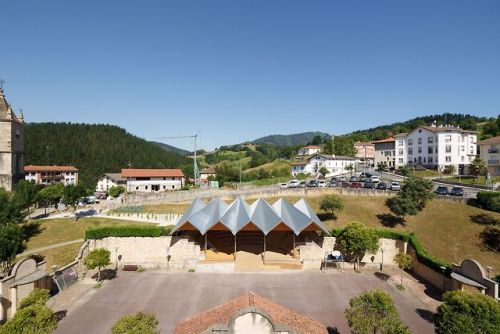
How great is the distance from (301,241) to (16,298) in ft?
84.2

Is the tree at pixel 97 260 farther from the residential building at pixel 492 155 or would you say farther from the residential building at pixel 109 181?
the residential building at pixel 492 155

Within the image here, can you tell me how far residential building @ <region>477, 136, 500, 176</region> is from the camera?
2500 inches

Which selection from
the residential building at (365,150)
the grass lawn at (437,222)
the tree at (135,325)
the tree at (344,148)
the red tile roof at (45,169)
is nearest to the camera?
the tree at (135,325)

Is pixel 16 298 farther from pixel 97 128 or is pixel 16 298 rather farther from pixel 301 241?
pixel 97 128

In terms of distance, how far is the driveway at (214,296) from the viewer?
20375 millimetres

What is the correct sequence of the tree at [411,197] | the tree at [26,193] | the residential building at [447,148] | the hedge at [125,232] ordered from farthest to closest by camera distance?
the residential building at [447,148] < the tree at [26,193] < the tree at [411,197] < the hedge at [125,232]

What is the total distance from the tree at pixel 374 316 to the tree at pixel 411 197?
2776cm

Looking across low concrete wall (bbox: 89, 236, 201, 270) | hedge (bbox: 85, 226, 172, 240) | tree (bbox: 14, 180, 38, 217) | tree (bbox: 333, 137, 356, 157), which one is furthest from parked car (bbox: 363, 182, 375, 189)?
tree (bbox: 14, 180, 38, 217)

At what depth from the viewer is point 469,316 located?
49.3 feet

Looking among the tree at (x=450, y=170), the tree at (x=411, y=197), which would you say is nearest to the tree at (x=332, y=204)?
the tree at (x=411, y=197)

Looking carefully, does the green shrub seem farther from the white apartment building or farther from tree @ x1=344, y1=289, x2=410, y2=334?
the white apartment building

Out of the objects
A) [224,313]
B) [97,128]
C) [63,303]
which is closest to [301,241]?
[224,313]

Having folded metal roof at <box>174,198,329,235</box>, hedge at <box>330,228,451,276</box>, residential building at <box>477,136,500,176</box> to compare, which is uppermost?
residential building at <box>477,136,500,176</box>

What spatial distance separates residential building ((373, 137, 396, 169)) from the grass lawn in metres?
44.4
